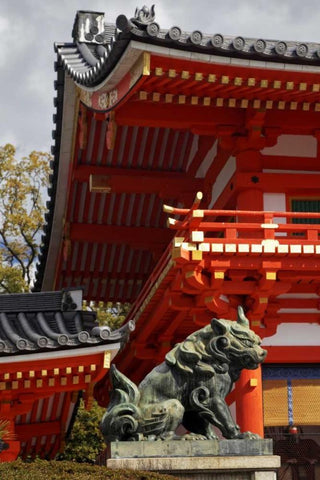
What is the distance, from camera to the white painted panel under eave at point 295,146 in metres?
15.9

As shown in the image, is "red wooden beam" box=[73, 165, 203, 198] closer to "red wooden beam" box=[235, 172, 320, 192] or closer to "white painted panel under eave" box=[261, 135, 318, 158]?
"white painted panel under eave" box=[261, 135, 318, 158]

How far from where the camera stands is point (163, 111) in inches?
591

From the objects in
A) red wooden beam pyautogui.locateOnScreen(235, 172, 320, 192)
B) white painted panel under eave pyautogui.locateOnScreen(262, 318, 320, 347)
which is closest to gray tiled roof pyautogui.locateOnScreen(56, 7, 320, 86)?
red wooden beam pyautogui.locateOnScreen(235, 172, 320, 192)

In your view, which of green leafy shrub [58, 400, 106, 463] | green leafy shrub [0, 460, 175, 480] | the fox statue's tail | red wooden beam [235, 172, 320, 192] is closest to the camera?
green leafy shrub [0, 460, 175, 480]

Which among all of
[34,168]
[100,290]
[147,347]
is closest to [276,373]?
[147,347]

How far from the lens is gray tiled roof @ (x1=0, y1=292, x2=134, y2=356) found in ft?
42.7

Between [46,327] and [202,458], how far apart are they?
6165 millimetres

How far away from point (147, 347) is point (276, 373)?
3.28 metres

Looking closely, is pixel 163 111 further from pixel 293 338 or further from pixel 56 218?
pixel 56 218

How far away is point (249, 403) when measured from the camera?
47.2ft

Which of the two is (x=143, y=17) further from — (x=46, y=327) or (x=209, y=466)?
(x=209, y=466)

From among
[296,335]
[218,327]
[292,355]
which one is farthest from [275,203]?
[218,327]

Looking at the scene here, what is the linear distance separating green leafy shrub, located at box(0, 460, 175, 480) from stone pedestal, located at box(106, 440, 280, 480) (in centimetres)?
47

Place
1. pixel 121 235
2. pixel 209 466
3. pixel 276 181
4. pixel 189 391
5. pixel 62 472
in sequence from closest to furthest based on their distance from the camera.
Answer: pixel 62 472
pixel 209 466
pixel 189 391
pixel 276 181
pixel 121 235
